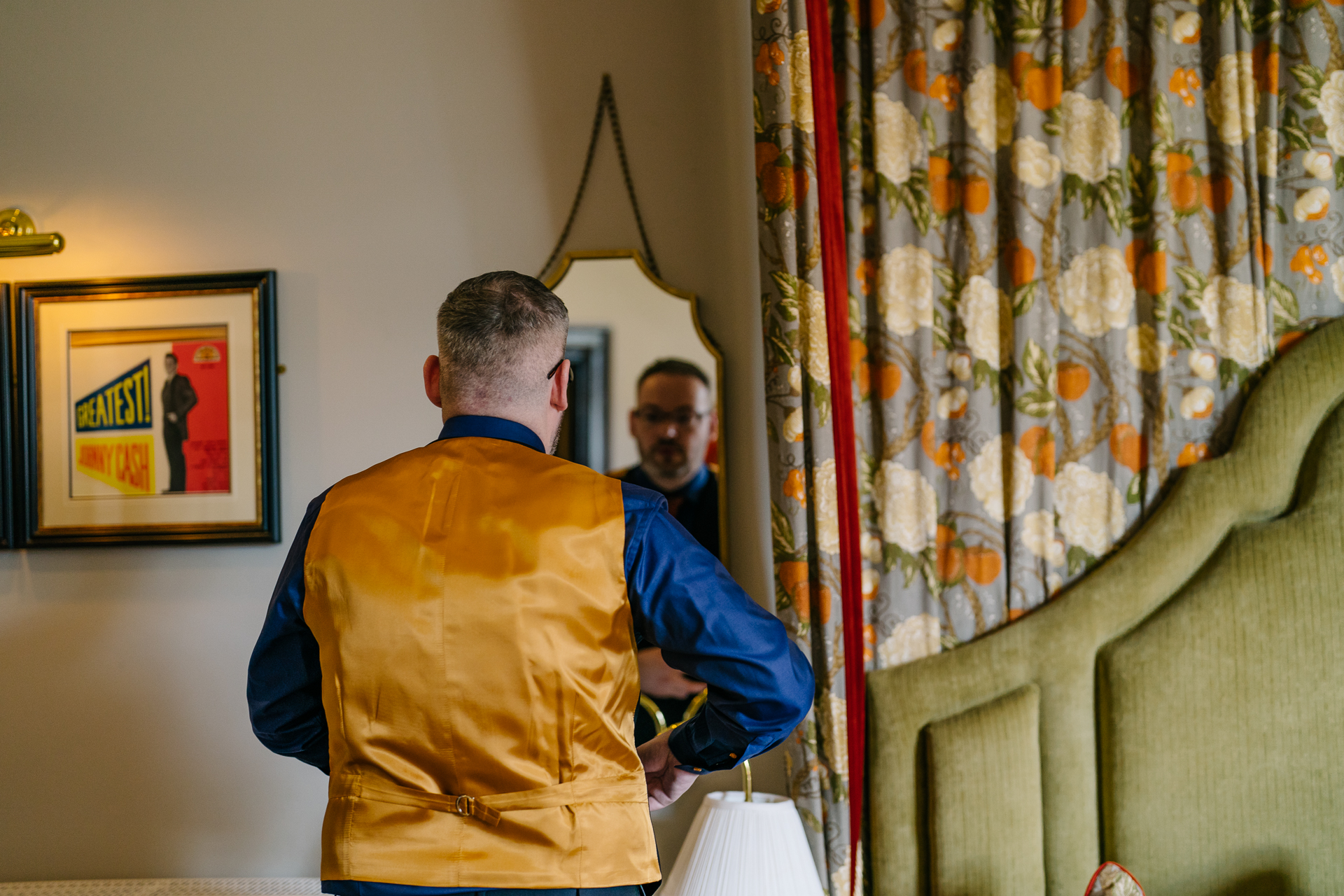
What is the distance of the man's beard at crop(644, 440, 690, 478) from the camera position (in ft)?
6.49

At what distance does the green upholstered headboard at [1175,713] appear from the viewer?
157cm

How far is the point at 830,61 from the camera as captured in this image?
1.43 m

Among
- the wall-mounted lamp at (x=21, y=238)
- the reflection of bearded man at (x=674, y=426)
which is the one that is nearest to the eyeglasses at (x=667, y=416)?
the reflection of bearded man at (x=674, y=426)

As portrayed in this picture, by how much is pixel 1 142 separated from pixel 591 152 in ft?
4.70

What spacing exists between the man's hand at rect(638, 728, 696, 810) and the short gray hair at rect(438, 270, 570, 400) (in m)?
0.52

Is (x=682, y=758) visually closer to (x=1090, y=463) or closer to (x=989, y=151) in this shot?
(x=1090, y=463)

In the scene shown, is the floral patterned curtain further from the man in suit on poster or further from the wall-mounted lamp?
the wall-mounted lamp

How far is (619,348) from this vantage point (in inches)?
78.8

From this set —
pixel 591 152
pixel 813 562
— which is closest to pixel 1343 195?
pixel 813 562

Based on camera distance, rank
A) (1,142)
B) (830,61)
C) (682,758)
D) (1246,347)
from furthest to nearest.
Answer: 1. (1,142)
2. (1246,347)
3. (830,61)
4. (682,758)

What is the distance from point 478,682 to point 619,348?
1126 millimetres

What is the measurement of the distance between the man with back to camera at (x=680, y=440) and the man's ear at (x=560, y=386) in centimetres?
81

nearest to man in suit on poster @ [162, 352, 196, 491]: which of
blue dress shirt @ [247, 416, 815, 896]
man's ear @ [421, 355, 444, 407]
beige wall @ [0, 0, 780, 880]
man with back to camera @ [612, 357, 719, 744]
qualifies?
beige wall @ [0, 0, 780, 880]

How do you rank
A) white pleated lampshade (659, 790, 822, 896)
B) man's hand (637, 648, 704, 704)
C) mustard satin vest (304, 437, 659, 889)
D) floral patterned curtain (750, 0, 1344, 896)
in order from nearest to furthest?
1. mustard satin vest (304, 437, 659, 889)
2. white pleated lampshade (659, 790, 822, 896)
3. floral patterned curtain (750, 0, 1344, 896)
4. man's hand (637, 648, 704, 704)
